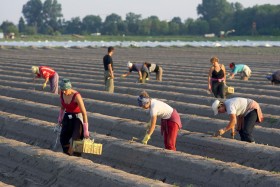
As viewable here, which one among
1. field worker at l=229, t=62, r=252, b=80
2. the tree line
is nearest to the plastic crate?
field worker at l=229, t=62, r=252, b=80

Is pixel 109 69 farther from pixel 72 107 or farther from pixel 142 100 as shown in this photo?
pixel 142 100

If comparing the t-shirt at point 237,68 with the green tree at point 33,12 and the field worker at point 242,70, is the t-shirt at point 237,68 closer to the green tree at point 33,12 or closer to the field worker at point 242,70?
the field worker at point 242,70

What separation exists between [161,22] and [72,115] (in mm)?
114702

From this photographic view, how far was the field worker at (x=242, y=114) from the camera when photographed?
35.0 feet

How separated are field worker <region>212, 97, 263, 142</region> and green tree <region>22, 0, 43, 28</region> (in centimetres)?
14935

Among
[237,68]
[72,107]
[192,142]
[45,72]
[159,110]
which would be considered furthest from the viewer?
[237,68]

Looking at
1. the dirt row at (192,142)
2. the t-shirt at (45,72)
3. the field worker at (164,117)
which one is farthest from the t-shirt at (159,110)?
the t-shirt at (45,72)

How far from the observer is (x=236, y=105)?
10844mm

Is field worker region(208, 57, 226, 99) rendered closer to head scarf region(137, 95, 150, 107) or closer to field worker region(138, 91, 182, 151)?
field worker region(138, 91, 182, 151)

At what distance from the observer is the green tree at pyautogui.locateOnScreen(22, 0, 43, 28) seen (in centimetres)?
16175

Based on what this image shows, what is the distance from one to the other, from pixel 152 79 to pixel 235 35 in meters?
83.8

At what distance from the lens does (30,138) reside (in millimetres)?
13273

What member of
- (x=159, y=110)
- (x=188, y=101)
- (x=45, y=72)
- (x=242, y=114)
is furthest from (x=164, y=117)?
(x=45, y=72)

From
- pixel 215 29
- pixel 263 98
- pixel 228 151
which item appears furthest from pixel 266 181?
pixel 215 29
